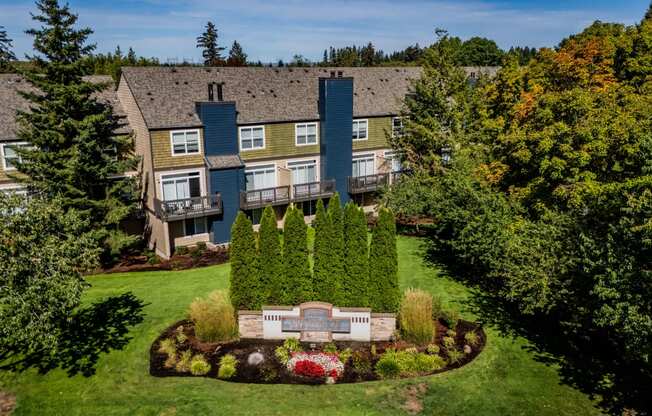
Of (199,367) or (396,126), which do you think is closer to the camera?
(199,367)

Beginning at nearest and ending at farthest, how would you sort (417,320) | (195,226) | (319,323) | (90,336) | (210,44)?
(417,320) → (319,323) → (90,336) → (195,226) → (210,44)

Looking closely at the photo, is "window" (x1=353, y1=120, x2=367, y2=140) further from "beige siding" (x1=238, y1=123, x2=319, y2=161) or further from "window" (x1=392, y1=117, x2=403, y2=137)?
"beige siding" (x1=238, y1=123, x2=319, y2=161)

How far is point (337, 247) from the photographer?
62.0 feet

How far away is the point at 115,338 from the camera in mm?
18953

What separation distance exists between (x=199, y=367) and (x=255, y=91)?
73.4ft

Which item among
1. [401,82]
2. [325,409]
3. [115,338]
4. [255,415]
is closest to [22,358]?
[115,338]

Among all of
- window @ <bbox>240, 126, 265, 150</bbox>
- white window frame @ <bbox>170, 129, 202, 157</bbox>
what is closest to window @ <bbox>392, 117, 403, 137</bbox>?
window @ <bbox>240, 126, 265, 150</bbox>

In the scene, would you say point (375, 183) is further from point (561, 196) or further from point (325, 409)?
point (325, 409)

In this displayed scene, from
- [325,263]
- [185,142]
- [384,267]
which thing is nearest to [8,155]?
[185,142]

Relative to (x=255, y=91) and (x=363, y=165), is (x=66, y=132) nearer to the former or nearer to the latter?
(x=255, y=91)

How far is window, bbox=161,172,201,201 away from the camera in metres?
30.1

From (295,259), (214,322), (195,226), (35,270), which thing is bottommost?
(214,322)

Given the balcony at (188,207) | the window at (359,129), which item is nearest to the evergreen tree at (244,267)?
the balcony at (188,207)

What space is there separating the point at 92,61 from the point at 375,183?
2138cm
